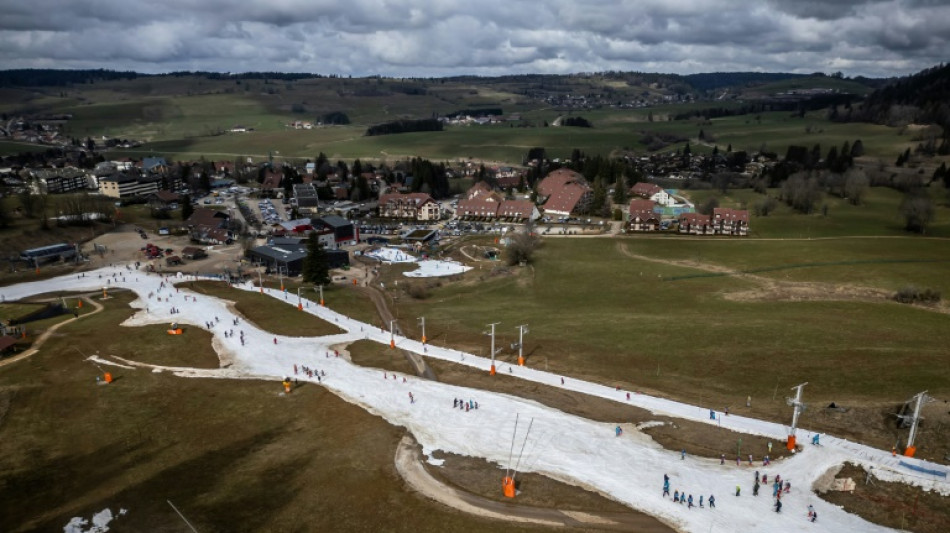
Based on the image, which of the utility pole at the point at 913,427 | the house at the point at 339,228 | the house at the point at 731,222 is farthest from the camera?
the house at the point at 339,228

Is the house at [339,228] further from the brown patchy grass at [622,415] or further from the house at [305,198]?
the brown patchy grass at [622,415]

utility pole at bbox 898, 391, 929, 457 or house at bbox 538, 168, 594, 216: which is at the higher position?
house at bbox 538, 168, 594, 216

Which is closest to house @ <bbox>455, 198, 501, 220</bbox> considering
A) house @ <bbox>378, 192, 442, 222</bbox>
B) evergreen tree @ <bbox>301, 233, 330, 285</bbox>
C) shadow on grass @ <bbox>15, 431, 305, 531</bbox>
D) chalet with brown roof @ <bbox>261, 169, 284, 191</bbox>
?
house @ <bbox>378, 192, 442, 222</bbox>

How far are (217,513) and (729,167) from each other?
18710 centimetres

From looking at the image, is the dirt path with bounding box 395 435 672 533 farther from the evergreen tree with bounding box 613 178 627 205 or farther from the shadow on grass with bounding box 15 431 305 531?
the evergreen tree with bounding box 613 178 627 205

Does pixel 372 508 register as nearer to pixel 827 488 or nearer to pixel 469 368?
pixel 469 368

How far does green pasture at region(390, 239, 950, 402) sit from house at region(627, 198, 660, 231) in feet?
81.6

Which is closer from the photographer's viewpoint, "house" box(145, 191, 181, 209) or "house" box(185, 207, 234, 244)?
"house" box(185, 207, 234, 244)

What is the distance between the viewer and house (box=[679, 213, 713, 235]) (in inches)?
4173

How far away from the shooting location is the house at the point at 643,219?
109438 mm

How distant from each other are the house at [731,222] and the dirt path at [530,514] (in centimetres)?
8417

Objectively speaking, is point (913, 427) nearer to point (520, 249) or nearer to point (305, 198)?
point (520, 249)

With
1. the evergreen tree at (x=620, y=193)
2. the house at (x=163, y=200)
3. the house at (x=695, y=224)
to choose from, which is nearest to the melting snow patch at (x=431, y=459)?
the house at (x=695, y=224)

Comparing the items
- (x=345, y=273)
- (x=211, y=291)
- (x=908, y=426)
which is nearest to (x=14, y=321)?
(x=211, y=291)
